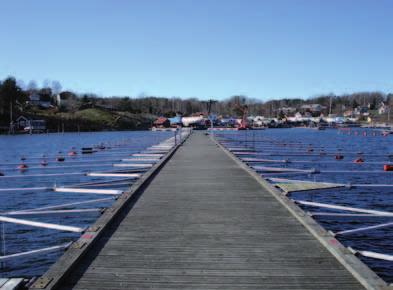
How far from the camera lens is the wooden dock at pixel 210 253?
672cm

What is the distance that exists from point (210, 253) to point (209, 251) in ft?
0.34

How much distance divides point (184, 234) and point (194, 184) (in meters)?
6.68

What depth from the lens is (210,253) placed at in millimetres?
8008

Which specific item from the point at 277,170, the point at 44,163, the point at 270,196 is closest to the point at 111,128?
the point at 44,163

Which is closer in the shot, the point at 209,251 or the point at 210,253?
the point at 210,253

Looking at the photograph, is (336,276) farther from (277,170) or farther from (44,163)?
(44,163)

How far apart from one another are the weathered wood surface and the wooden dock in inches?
0.6

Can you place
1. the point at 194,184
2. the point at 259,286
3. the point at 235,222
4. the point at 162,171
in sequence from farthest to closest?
the point at 162,171 → the point at 194,184 → the point at 235,222 → the point at 259,286

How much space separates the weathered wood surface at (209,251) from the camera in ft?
22.2

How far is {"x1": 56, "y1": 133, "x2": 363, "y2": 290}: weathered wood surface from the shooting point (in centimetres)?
675

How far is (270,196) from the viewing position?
44.4 ft

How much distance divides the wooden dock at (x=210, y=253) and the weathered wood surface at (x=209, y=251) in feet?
0.05

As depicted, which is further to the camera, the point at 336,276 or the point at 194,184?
the point at 194,184

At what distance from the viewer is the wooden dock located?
6719mm
